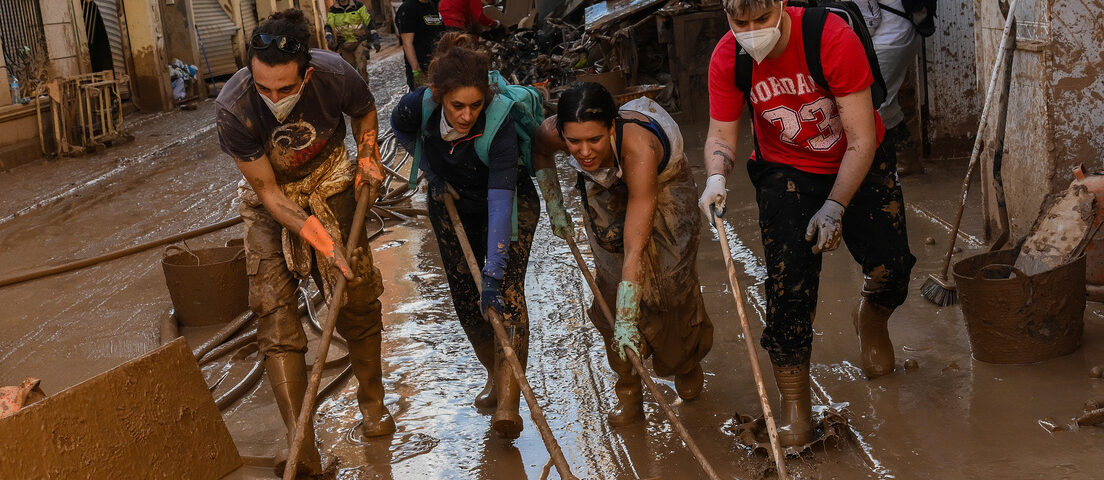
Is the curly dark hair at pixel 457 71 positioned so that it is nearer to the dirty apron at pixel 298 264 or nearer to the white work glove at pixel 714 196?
the dirty apron at pixel 298 264

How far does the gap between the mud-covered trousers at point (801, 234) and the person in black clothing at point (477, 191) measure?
0.96m

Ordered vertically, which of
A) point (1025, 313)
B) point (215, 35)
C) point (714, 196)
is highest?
point (215, 35)

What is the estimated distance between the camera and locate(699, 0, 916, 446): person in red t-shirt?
3.68 meters

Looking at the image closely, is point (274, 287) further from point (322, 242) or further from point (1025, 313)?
point (1025, 313)

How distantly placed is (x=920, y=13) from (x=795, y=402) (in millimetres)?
3794

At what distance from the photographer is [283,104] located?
4008mm

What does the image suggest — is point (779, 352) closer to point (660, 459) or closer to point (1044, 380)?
point (660, 459)

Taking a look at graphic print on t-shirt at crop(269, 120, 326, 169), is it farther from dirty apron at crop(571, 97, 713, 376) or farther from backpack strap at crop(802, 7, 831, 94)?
backpack strap at crop(802, 7, 831, 94)

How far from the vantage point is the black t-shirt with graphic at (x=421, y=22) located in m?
9.87

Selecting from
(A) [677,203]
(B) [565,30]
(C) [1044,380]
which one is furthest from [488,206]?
(B) [565,30]

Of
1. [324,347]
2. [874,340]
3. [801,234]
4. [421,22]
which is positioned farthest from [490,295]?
[421,22]

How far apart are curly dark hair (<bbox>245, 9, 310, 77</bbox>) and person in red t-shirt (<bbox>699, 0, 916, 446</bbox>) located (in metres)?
1.54

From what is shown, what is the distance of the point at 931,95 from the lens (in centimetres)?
781

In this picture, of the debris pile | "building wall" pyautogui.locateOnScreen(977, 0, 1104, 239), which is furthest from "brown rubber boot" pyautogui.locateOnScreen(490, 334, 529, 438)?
the debris pile
